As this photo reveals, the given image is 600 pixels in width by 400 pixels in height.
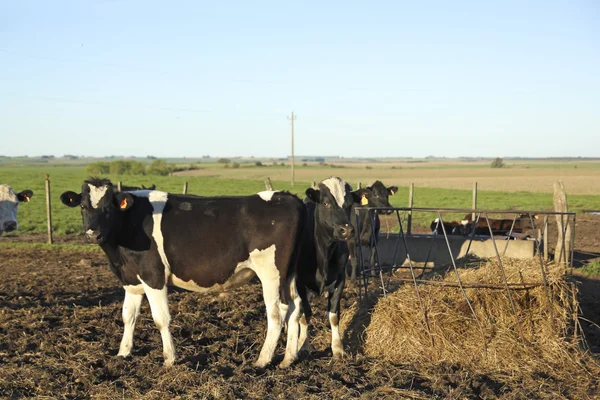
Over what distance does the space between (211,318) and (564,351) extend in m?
4.55

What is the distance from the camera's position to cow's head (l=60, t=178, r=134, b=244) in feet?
22.3

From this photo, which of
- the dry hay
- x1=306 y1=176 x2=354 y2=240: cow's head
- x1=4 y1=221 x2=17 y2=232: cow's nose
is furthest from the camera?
x1=4 y1=221 x2=17 y2=232: cow's nose

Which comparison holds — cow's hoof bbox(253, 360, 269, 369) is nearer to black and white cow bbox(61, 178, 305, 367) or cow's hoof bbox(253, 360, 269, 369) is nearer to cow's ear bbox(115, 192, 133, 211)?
black and white cow bbox(61, 178, 305, 367)

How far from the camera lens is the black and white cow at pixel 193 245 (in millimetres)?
6914

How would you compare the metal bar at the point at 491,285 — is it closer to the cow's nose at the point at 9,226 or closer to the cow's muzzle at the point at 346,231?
the cow's muzzle at the point at 346,231

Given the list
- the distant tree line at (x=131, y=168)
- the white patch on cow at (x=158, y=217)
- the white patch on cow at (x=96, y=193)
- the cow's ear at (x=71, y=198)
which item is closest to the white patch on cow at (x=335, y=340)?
the white patch on cow at (x=158, y=217)

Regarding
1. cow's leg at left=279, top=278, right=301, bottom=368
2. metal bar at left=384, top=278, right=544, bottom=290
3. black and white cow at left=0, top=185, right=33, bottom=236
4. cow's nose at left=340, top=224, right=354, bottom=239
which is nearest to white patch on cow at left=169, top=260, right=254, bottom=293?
cow's leg at left=279, top=278, right=301, bottom=368

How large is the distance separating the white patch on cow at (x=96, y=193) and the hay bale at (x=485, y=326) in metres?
3.49

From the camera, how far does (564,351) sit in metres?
6.80

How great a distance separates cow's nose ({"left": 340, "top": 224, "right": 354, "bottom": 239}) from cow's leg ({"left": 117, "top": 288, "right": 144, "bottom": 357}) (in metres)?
2.42

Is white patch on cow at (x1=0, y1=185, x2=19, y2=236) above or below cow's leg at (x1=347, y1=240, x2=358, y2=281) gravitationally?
above

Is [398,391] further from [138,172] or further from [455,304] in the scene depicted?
[138,172]

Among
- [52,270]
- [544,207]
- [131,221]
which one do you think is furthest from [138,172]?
[131,221]

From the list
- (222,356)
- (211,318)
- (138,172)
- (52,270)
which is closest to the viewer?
(222,356)
